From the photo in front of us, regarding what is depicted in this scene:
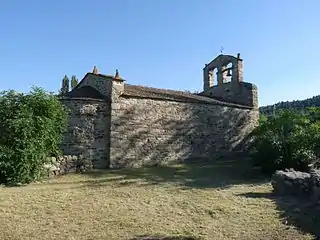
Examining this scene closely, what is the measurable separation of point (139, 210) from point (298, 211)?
4.70m

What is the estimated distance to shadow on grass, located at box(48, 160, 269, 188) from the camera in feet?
49.6

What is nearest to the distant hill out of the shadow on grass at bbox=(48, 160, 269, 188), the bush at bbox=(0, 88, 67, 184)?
the shadow on grass at bbox=(48, 160, 269, 188)

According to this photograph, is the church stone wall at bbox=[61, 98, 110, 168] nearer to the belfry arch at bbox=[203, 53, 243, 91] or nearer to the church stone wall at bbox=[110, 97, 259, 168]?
the church stone wall at bbox=[110, 97, 259, 168]

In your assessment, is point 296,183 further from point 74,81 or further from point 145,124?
point 74,81

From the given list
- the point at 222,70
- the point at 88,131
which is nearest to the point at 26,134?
the point at 88,131

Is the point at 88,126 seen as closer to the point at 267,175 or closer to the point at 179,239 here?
the point at 267,175

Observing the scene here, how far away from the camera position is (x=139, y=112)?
20.1 metres

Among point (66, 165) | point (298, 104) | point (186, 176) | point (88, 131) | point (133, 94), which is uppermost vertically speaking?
point (298, 104)

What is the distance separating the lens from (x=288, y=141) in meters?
17.6

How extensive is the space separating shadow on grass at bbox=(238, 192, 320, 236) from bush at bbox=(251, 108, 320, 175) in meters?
4.50

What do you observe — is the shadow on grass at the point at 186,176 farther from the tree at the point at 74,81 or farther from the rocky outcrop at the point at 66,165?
the tree at the point at 74,81

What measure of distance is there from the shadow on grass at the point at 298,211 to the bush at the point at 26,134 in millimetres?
8376

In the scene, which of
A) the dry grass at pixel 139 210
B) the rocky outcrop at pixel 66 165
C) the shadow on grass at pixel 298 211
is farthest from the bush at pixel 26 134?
the shadow on grass at pixel 298 211

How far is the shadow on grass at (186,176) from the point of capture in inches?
595
